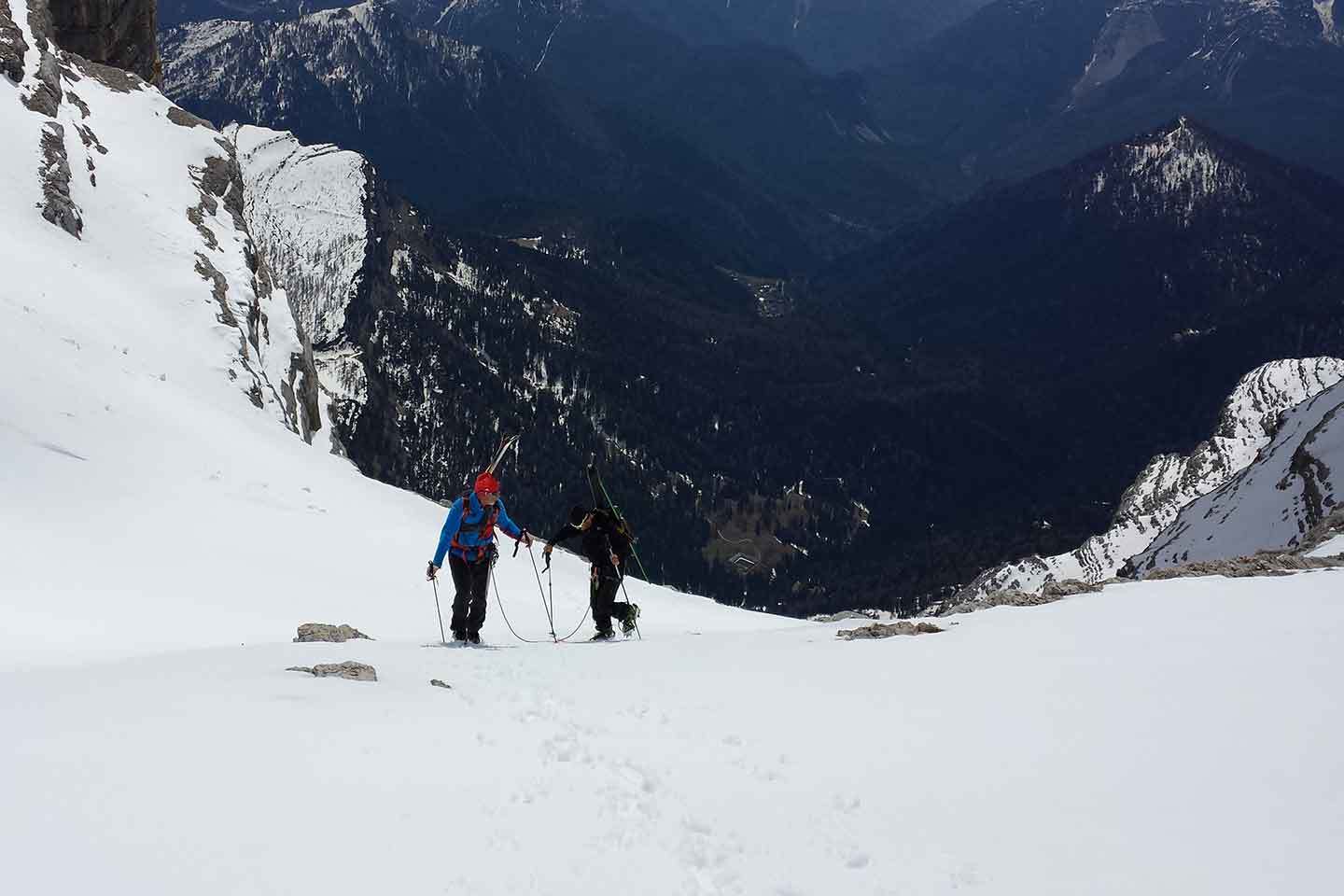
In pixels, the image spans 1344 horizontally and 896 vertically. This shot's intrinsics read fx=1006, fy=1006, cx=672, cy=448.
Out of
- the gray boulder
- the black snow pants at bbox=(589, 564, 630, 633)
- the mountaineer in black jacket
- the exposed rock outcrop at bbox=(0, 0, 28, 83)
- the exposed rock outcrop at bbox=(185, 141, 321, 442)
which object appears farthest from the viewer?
the exposed rock outcrop at bbox=(0, 0, 28, 83)

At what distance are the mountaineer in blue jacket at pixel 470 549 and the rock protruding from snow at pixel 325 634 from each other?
5.62ft

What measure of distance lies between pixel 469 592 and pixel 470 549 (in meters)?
0.80

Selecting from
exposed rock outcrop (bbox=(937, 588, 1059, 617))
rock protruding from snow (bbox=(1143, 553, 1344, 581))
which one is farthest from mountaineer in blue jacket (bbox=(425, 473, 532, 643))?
rock protruding from snow (bbox=(1143, 553, 1344, 581))

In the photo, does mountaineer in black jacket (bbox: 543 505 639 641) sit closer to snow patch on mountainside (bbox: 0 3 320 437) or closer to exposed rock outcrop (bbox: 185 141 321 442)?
snow patch on mountainside (bbox: 0 3 320 437)

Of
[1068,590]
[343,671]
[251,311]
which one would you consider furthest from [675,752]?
[251,311]

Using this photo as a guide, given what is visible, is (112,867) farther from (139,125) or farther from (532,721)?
(139,125)

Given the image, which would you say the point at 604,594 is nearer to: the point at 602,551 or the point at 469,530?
the point at 602,551

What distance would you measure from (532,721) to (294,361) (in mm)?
54536

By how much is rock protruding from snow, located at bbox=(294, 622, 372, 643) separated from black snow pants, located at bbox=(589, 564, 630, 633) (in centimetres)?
504

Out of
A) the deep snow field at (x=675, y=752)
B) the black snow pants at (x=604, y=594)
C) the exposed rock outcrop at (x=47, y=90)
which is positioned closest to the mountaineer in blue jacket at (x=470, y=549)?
the deep snow field at (x=675, y=752)

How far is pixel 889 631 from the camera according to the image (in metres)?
18.3

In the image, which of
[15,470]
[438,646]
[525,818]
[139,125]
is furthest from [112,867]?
[139,125]

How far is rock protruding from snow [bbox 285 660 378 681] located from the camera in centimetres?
1262

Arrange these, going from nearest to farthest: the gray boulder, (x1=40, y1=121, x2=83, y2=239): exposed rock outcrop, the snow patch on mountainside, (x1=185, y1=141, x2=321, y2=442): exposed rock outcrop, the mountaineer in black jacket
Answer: the mountaineer in black jacket → the gray boulder → the snow patch on mountainside → (x1=40, y1=121, x2=83, y2=239): exposed rock outcrop → (x1=185, y1=141, x2=321, y2=442): exposed rock outcrop
